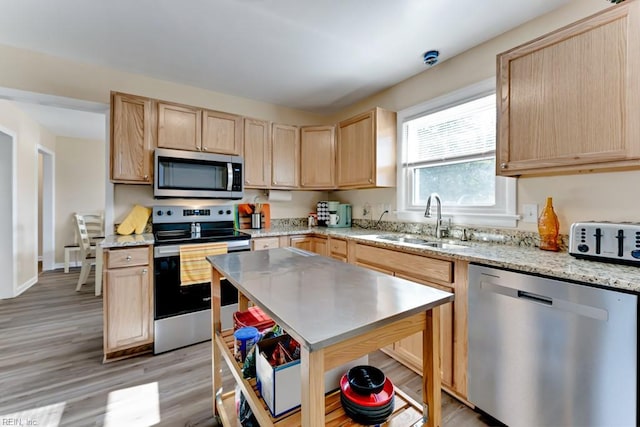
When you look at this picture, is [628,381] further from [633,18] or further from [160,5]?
[160,5]

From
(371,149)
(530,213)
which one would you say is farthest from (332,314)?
(371,149)

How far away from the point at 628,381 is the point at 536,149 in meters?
1.16

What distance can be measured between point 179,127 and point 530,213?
9.98 ft

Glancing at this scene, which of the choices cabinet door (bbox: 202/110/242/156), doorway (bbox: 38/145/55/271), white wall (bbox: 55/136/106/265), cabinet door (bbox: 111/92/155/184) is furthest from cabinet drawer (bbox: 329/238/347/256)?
doorway (bbox: 38/145/55/271)

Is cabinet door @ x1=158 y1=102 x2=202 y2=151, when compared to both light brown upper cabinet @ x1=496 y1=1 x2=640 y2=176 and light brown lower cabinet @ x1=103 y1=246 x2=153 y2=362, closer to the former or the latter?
light brown lower cabinet @ x1=103 y1=246 x2=153 y2=362

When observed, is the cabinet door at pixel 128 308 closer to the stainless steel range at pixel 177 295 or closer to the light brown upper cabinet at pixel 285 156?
the stainless steel range at pixel 177 295

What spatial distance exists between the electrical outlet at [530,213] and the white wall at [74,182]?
642 cm

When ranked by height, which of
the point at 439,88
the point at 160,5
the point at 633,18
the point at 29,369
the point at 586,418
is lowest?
the point at 29,369

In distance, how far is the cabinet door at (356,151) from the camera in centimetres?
283

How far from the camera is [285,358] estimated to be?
963mm

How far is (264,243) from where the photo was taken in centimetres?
275

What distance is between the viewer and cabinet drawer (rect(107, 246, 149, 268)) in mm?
2061

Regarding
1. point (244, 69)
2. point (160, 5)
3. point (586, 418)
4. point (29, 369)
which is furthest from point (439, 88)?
point (29, 369)

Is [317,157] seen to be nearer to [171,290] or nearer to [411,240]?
[411,240]
